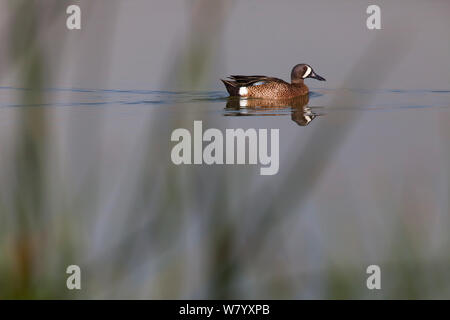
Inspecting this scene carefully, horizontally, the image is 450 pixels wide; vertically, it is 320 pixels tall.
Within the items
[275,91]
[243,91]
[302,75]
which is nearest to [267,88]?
[275,91]

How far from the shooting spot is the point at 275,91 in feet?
29.4

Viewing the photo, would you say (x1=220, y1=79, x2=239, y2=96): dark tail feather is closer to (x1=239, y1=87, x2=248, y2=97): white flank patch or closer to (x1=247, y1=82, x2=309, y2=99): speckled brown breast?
(x1=239, y1=87, x2=248, y2=97): white flank patch

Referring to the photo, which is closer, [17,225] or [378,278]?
[17,225]

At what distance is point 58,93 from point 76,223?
2.46 ft

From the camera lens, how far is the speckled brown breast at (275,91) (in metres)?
8.57

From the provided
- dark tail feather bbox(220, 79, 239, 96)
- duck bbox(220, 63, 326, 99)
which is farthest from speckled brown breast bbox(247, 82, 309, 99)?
dark tail feather bbox(220, 79, 239, 96)

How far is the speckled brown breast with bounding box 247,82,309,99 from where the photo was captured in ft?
28.1

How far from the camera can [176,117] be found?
6.88 ft

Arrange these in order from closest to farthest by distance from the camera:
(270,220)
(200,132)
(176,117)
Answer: (270,220) < (176,117) < (200,132)

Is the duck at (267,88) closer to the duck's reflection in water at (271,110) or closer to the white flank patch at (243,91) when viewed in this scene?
the white flank patch at (243,91)

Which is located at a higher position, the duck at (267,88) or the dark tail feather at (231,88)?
the duck at (267,88)

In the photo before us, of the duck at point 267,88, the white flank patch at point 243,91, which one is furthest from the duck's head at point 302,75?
the white flank patch at point 243,91

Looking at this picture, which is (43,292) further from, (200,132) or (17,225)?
(200,132)
